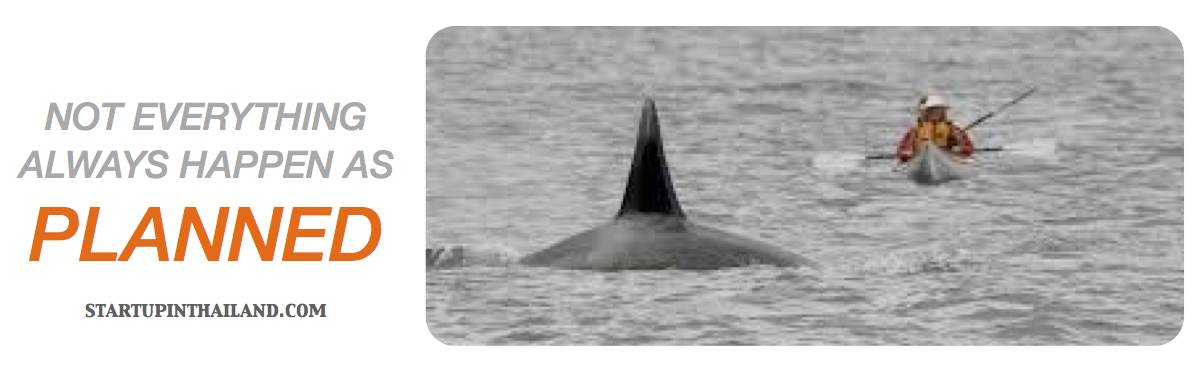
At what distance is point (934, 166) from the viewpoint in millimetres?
31609

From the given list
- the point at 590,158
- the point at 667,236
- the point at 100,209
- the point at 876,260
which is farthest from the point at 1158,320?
the point at 100,209

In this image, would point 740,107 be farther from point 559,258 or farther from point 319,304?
point 319,304

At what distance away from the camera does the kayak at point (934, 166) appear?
104ft

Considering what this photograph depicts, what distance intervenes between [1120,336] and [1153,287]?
1490 mm

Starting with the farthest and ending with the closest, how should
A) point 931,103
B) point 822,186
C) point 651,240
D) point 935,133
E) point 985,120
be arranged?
1. point 985,120
2. point 822,186
3. point 931,103
4. point 935,133
5. point 651,240

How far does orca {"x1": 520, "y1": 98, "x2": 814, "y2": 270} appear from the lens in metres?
28.7

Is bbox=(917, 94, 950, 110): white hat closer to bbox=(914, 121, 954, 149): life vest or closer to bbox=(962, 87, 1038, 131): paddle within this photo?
bbox=(914, 121, 954, 149): life vest

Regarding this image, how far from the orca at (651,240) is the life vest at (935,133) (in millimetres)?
3356

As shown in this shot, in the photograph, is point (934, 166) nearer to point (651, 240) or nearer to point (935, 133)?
point (935, 133)

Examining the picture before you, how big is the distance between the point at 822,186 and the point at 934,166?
1.52m

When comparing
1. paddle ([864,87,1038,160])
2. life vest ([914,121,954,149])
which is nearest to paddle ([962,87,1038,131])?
paddle ([864,87,1038,160])

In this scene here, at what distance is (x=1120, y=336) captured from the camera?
1019 inches

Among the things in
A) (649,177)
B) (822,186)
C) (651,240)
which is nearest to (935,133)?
(822,186)

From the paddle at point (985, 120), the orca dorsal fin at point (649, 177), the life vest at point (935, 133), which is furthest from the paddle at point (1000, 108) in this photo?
the orca dorsal fin at point (649, 177)
